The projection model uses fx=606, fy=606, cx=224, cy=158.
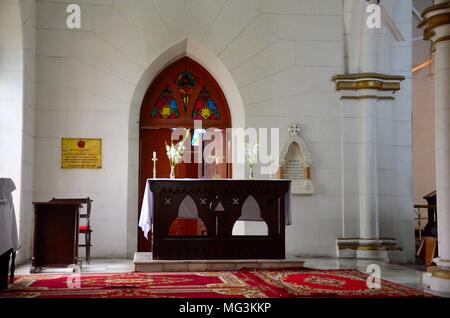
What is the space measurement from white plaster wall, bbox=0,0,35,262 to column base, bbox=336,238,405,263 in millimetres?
4764

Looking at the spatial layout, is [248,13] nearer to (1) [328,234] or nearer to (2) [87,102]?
(2) [87,102]

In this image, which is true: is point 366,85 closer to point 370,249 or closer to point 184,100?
point 370,249

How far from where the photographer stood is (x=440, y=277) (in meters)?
6.05

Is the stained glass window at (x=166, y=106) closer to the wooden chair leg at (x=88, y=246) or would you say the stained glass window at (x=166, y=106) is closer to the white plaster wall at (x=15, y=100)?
the white plaster wall at (x=15, y=100)

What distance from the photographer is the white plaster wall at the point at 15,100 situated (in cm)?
824

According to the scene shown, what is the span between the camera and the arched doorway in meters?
9.84

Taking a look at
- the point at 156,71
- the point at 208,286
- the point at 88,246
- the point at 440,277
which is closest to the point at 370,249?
the point at 440,277

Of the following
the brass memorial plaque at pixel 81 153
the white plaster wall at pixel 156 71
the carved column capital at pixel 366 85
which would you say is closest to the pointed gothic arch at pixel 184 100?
the white plaster wall at pixel 156 71

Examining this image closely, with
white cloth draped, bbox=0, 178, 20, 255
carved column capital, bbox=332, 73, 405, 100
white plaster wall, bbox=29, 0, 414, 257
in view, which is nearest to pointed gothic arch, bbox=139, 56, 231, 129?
white plaster wall, bbox=29, 0, 414, 257

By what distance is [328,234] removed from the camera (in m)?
9.56

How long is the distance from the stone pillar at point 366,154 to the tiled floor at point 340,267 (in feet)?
1.19
